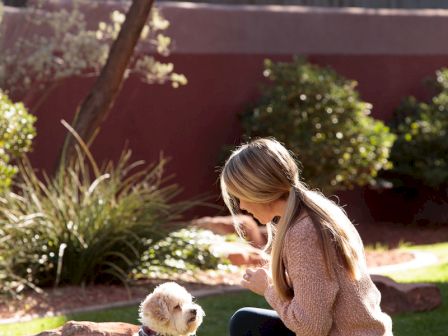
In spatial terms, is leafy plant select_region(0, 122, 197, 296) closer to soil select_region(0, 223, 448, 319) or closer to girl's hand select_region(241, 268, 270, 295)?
soil select_region(0, 223, 448, 319)

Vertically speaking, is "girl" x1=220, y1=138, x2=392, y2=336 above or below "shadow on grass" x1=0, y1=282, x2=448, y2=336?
above

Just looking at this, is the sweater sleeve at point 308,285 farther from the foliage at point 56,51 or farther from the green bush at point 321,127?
the green bush at point 321,127

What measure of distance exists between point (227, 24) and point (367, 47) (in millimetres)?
2074

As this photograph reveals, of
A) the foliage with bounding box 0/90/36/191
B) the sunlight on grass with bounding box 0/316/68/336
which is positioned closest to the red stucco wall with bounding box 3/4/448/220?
the foliage with bounding box 0/90/36/191

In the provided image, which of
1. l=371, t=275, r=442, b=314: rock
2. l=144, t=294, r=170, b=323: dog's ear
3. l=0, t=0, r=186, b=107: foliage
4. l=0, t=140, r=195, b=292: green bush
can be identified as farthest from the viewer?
l=0, t=0, r=186, b=107: foliage

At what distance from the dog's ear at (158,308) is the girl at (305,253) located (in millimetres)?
612

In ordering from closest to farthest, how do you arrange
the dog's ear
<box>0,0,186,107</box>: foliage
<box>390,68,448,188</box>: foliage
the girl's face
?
the girl's face, the dog's ear, <box>0,0,186,107</box>: foliage, <box>390,68,448,188</box>: foliage

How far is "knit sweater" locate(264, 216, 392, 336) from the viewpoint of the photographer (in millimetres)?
4301

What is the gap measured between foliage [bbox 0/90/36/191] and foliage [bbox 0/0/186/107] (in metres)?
1.87

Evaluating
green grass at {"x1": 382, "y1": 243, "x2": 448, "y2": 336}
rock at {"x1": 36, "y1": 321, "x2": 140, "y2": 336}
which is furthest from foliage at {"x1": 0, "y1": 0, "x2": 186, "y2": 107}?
rock at {"x1": 36, "y1": 321, "x2": 140, "y2": 336}

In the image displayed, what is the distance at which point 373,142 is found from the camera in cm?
1229

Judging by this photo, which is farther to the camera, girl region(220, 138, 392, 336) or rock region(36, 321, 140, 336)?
rock region(36, 321, 140, 336)

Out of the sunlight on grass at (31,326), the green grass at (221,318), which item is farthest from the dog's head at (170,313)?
the sunlight on grass at (31,326)

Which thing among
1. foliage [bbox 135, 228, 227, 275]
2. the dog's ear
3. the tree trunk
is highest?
the tree trunk
